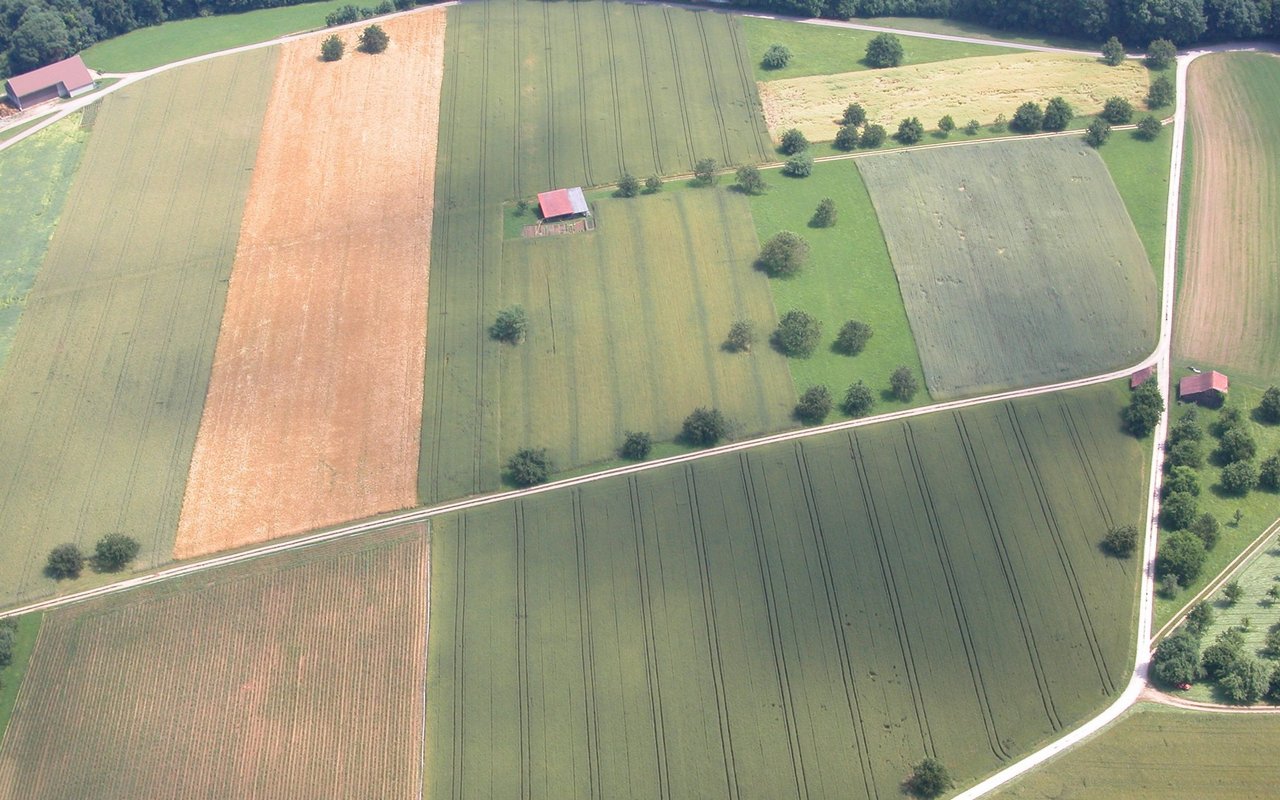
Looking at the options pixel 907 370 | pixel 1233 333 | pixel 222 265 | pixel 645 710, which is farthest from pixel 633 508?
pixel 1233 333

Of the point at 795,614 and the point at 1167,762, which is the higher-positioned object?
the point at 795,614

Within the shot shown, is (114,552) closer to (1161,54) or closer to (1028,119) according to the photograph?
(1028,119)

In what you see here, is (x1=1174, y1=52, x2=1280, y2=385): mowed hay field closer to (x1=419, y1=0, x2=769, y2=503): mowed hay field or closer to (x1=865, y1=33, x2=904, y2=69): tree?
(x1=865, y1=33, x2=904, y2=69): tree

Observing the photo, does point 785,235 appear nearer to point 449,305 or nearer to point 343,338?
point 449,305

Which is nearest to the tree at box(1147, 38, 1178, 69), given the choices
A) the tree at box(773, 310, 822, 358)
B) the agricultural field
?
the tree at box(773, 310, 822, 358)

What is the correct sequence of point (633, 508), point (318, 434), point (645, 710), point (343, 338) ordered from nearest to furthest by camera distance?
point (645, 710)
point (633, 508)
point (318, 434)
point (343, 338)

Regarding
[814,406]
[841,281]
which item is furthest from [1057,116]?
[814,406]
